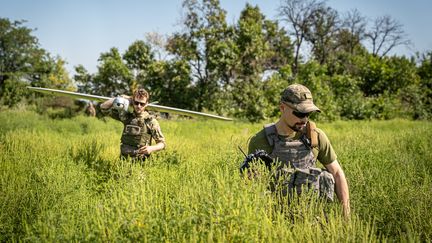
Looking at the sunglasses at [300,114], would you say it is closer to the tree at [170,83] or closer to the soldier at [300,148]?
the soldier at [300,148]

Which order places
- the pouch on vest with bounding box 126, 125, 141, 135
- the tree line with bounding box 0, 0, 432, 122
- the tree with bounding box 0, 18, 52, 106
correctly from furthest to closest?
the tree with bounding box 0, 18, 52, 106 < the tree line with bounding box 0, 0, 432, 122 < the pouch on vest with bounding box 126, 125, 141, 135

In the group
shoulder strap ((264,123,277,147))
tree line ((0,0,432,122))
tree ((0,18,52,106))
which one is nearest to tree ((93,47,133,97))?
tree line ((0,0,432,122))

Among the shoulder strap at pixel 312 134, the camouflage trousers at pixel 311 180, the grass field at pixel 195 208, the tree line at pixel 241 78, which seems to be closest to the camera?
the grass field at pixel 195 208

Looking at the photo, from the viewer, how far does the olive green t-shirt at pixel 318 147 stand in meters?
3.19

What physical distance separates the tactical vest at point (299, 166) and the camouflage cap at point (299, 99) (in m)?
0.19

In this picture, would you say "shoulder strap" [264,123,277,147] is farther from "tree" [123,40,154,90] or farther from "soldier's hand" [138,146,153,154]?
"tree" [123,40,154,90]

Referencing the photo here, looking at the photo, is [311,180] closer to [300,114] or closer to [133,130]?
[300,114]

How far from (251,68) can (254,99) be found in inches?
144

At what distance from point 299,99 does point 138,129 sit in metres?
2.90

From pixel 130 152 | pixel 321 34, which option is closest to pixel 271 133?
pixel 130 152

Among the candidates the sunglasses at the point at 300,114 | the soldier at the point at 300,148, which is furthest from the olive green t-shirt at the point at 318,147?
the sunglasses at the point at 300,114

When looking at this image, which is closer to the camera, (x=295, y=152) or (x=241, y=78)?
(x=295, y=152)

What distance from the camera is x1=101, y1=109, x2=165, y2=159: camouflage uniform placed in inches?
210

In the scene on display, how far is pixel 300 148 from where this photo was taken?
10.5 feet
